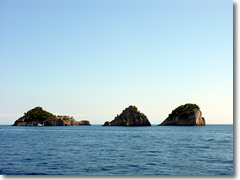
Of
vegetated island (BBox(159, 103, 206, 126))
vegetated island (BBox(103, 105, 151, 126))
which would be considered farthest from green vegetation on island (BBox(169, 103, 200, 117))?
vegetated island (BBox(103, 105, 151, 126))

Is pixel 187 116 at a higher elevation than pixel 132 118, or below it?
higher

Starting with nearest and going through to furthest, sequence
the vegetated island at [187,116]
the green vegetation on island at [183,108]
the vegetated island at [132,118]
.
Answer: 1. the vegetated island at [187,116]
2. the green vegetation on island at [183,108]
3. the vegetated island at [132,118]

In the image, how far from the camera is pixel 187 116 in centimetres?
17750

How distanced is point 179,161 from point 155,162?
277cm

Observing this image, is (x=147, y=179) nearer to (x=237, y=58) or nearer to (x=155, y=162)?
(x=155, y=162)

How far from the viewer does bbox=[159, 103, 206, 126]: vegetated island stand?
172 meters

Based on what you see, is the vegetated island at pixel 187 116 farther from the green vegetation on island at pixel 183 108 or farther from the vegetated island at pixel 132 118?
the vegetated island at pixel 132 118

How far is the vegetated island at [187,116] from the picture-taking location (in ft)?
563

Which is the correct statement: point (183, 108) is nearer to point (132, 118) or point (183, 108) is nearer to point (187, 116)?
point (187, 116)

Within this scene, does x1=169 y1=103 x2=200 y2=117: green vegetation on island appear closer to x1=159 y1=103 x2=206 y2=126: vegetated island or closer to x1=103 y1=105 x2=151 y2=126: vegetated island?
x1=159 y1=103 x2=206 y2=126: vegetated island

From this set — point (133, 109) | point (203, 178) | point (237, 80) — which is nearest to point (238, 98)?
point (237, 80)

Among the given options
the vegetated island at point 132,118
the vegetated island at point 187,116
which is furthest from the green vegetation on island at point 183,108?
the vegetated island at point 132,118

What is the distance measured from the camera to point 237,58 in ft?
56.6

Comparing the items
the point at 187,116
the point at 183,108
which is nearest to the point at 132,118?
the point at 183,108
